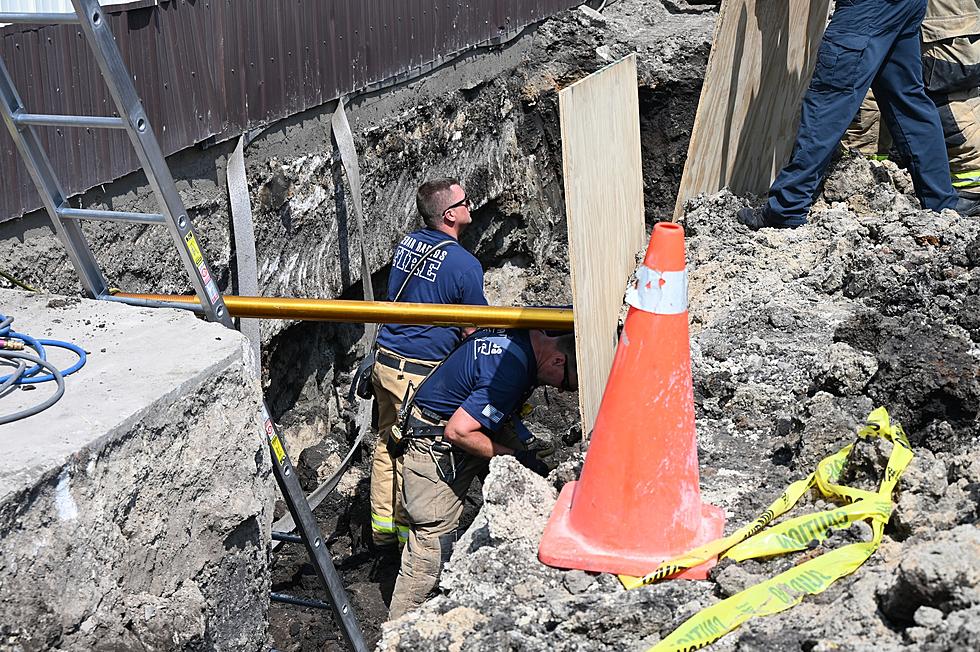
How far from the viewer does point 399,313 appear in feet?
11.7

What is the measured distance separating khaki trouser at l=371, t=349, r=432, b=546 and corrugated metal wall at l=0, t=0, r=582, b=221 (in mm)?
1477

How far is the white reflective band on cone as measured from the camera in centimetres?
254

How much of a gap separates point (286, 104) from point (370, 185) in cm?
93

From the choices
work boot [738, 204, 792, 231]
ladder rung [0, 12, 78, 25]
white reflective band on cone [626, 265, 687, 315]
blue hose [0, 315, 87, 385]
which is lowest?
work boot [738, 204, 792, 231]

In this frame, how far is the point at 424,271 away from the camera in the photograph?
5.04 metres

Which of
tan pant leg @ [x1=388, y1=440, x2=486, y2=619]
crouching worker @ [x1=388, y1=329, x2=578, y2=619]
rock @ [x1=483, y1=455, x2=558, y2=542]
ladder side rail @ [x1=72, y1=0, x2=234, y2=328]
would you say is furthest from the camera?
tan pant leg @ [x1=388, y1=440, x2=486, y2=619]

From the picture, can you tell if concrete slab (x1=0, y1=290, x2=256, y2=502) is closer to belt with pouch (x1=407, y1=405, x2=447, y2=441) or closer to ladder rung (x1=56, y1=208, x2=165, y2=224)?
ladder rung (x1=56, y1=208, x2=165, y2=224)

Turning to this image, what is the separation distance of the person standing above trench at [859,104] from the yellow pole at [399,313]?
5.34 ft

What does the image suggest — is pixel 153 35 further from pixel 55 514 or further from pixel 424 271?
pixel 55 514

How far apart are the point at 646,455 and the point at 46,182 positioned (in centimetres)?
207

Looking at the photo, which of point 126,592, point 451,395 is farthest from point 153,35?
point 126,592

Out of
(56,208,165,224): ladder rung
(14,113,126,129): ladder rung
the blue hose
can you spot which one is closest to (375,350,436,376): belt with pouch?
(56,208,165,224): ladder rung

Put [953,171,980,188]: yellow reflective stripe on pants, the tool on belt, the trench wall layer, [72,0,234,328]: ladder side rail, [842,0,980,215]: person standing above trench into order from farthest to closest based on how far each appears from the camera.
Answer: [953,171,980,188]: yellow reflective stripe on pants
[842,0,980,215]: person standing above trench
the tool on belt
[72,0,234,328]: ladder side rail
the trench wall layer

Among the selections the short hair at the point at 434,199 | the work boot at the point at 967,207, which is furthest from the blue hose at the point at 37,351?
the work boot at the point at 967,207
